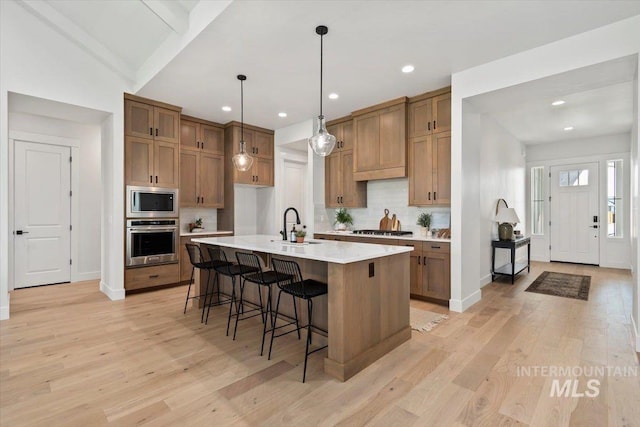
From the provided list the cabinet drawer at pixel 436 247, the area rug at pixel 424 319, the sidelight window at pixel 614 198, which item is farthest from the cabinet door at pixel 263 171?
the sidelight window at pixel 614 198

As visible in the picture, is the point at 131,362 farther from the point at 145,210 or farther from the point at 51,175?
the point at 51,175

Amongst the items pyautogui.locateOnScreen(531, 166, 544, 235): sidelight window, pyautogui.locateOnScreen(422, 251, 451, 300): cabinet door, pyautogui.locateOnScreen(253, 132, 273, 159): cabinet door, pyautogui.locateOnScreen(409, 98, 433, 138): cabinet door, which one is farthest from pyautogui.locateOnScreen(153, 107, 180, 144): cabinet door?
pyautogui.locateOnScreen(531, 166, 544, 235): sidelight window

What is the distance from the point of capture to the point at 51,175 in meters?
5.27

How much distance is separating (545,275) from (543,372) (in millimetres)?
4287

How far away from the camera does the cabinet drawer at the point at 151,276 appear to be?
453 centimetres

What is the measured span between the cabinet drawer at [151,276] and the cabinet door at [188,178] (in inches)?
44.0

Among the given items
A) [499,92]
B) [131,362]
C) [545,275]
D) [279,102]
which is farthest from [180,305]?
[545,275]

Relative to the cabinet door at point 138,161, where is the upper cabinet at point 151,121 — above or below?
above

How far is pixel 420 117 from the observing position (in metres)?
4.43

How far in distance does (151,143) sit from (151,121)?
0.34 meters

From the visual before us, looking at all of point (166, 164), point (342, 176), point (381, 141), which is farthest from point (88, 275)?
point (381, 141)

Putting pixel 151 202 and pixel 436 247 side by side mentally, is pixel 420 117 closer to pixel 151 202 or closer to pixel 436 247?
pixel 436 247
